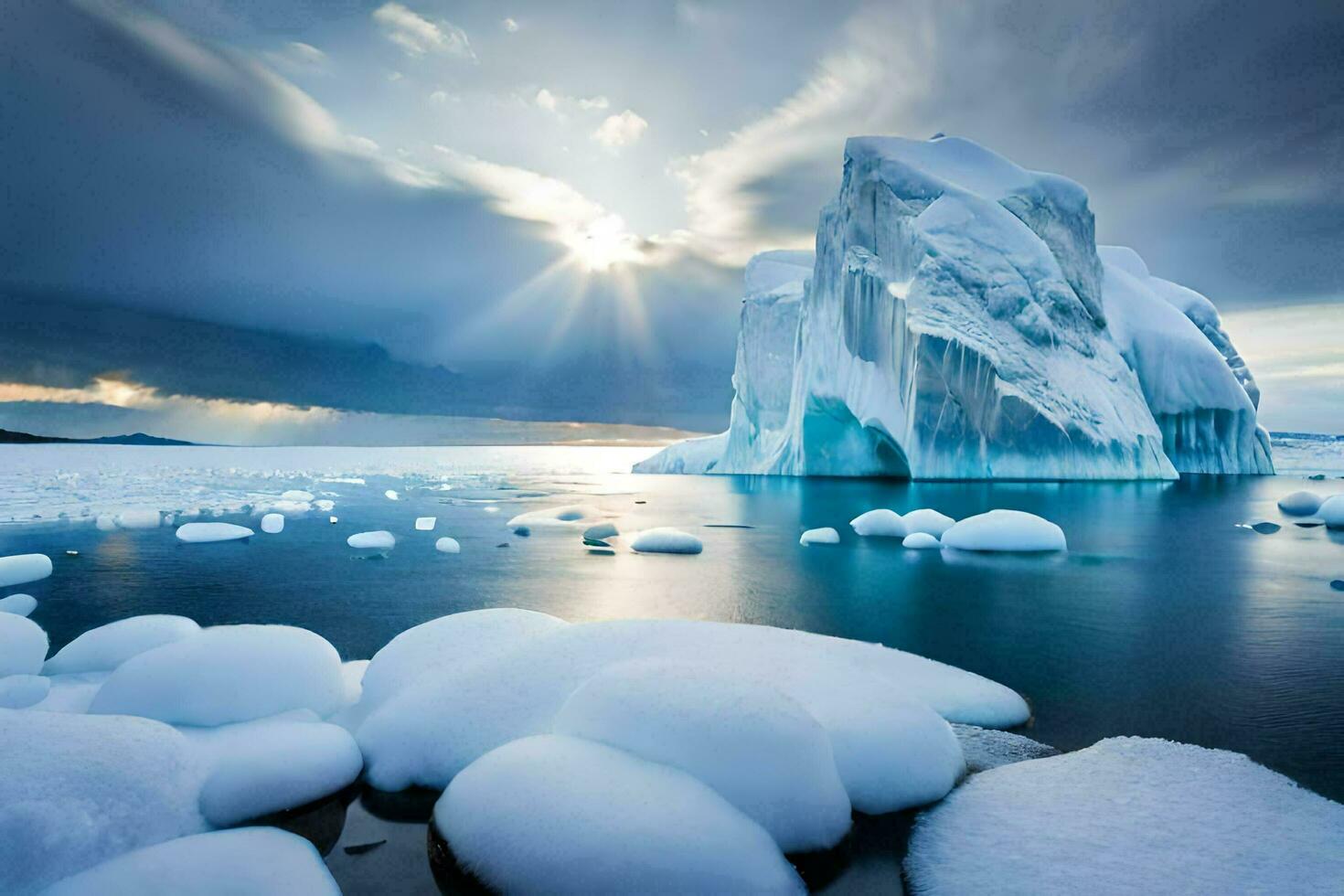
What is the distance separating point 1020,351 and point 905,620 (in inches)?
865

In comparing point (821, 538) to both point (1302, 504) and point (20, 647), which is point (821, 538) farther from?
point (1302, 504)

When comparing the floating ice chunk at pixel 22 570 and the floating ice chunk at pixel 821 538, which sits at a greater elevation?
the floating ice chunk at pixel 821 538

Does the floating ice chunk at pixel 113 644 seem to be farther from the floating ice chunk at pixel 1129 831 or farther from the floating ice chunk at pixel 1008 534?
the floating ice chunk at pixel 1008 534

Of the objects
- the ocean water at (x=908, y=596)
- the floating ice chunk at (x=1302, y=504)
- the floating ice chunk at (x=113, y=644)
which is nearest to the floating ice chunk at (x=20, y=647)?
the floating ice chunk at (x=113, y=644)

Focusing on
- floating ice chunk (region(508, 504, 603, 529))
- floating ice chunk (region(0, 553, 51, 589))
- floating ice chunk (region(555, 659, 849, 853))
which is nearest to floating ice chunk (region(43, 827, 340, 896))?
floating ice chunk (region(555, 659, 849, 853))

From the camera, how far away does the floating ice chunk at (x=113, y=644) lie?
4.55 metres

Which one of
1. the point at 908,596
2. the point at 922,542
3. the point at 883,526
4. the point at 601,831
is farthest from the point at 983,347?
the point at 601,831

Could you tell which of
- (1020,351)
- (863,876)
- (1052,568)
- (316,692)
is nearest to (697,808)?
(863,876)

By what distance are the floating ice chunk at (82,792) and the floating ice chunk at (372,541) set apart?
9.28 m

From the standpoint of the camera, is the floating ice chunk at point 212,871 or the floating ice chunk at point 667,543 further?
the floating ice chunk at point 667,543

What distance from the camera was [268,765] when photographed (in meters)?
2.96

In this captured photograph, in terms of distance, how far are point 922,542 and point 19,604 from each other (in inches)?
473

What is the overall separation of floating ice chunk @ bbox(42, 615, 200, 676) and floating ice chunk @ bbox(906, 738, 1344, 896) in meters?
4.89

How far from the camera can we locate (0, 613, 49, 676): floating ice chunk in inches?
166
